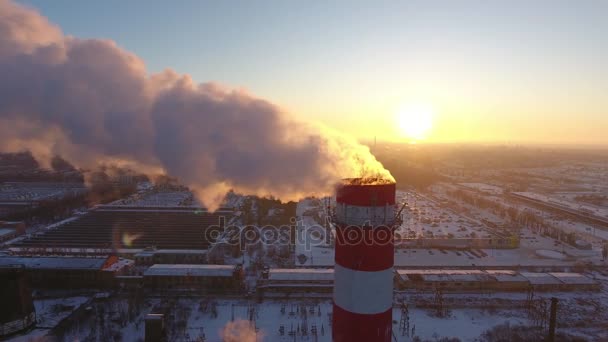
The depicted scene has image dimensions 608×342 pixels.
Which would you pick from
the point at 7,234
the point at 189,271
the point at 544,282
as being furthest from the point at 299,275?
the point at 7,234

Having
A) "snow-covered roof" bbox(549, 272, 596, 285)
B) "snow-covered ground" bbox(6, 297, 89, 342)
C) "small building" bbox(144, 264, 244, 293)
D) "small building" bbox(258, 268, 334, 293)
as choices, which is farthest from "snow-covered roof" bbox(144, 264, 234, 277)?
"snow-covered roof" bbox(549, 272, 596, 285)

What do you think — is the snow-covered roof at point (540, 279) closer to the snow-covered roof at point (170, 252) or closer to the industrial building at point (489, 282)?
the industrial building at point (489, 282)

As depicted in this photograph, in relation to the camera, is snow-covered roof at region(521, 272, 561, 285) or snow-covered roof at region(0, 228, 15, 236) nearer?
snow-covered roof at region(521, 272, 561, 285)

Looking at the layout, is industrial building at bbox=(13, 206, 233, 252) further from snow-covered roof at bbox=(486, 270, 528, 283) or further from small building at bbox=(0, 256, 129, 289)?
snow-covered roof at bbox=(486, 270, 528, 283)

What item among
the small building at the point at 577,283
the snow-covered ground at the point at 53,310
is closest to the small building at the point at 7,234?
the snow-covered ground at the point at 53,310

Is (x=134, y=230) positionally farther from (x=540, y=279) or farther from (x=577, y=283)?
(x=577, y=283)

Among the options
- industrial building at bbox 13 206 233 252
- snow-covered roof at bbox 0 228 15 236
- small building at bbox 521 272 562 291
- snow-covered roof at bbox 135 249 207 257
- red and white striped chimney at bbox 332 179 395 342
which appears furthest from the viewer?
snow-covered roof at bbox 0 228 15 236
